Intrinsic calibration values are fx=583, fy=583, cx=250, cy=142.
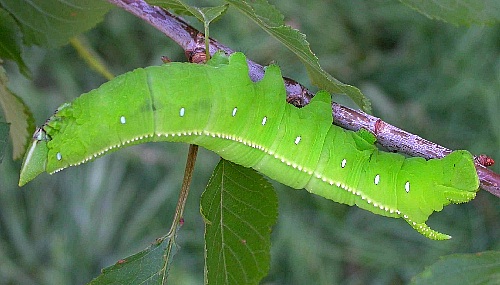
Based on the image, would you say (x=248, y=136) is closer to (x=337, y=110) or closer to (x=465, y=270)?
(x=337, y=110)

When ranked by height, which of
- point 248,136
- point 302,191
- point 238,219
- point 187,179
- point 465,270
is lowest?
point 302,191

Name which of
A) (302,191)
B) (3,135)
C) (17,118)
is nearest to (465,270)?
(3,135)

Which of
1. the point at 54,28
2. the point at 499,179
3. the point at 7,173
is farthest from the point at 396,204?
the point at 7,173

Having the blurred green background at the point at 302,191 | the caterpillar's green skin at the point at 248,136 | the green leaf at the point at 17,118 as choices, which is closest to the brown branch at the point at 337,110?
the caterpillar's green skin at the point at 248,136

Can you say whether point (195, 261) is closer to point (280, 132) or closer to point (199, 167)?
point (199, 167)

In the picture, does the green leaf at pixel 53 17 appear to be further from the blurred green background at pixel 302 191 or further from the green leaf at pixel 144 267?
the blurred green background at pixel 302 191
